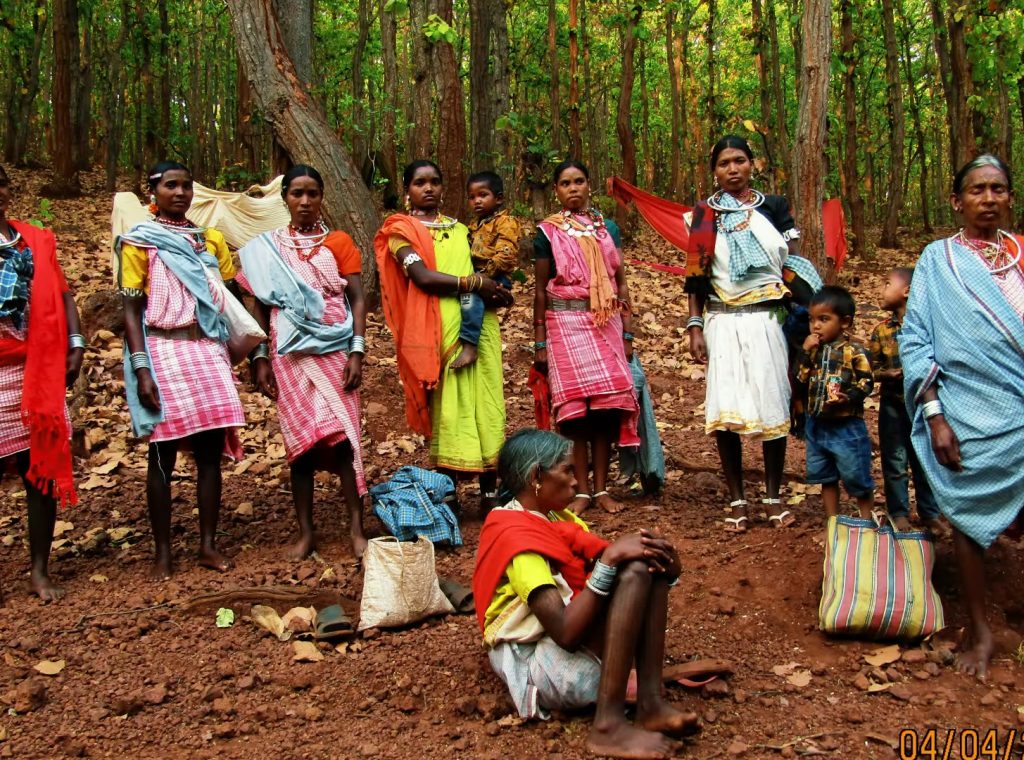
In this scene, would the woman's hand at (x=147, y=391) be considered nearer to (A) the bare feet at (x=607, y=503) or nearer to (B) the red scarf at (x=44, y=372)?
(B) the red scarf at (x=44, y=372)

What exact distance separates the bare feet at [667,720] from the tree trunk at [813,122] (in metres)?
3.81

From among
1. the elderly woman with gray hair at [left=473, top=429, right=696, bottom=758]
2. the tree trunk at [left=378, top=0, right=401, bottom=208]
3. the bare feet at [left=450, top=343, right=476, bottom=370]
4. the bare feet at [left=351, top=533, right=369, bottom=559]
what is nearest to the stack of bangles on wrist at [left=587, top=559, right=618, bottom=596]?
the elderly woman with gray hair at [left=473, top=429, right=696, bottom=758]

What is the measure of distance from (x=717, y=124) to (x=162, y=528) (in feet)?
47.6

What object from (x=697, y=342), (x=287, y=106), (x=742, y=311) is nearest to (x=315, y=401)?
(x=697, y=342)

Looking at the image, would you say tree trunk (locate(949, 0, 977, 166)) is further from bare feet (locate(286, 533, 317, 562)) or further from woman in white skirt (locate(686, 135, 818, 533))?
bare feet (locate(286, 533, 317, 562))

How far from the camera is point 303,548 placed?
446 cm

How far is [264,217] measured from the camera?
22.9 feet

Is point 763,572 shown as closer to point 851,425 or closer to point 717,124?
point 851,425

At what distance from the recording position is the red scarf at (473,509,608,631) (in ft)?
9.09

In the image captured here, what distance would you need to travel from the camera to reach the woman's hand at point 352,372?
4.56 metres

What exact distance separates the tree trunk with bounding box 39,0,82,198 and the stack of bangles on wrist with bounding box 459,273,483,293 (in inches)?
411

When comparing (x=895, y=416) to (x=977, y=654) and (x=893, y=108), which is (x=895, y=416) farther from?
(x=893, y=108)

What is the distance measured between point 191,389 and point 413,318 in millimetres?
1155

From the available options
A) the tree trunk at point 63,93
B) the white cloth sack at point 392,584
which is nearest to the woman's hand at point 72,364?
the white cloth sack at point 392,584
